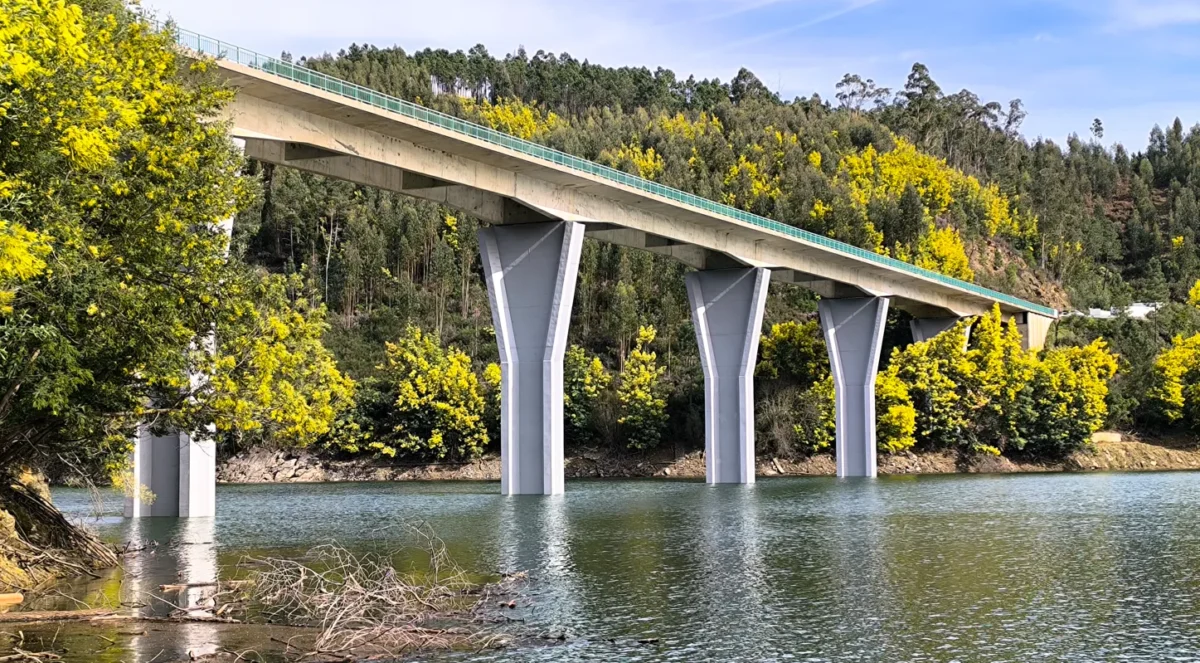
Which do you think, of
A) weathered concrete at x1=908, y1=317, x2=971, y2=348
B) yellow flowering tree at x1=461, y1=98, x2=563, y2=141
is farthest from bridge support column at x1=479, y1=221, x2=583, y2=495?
yellow flowering tree at x1=461, y1=98, x2=563, y2=141

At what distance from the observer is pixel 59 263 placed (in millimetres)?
17453

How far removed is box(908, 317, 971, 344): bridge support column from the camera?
8531 cm

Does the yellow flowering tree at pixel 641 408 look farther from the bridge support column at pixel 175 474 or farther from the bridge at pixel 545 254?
the bridge support column at pixel 175 474

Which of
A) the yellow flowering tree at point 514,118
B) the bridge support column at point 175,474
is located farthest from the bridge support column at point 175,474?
the yellow flowering tree at point 514,118

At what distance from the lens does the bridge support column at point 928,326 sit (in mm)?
85312

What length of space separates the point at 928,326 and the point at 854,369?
13830 mm

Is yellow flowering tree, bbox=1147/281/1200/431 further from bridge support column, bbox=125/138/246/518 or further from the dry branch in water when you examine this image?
the dry branch in water

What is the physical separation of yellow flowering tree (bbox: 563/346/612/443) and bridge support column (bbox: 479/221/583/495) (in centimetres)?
2807

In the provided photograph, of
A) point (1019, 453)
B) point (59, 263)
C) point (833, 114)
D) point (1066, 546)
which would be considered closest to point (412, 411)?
point (1019, 453)

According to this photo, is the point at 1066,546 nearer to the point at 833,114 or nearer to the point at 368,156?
the point at 368,156

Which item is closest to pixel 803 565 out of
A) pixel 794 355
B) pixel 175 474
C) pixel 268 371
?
pixel 268 371

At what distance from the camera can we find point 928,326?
281 ft

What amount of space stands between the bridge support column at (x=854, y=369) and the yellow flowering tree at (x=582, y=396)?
13979 millimetres

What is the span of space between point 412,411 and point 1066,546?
54006 millimetres
